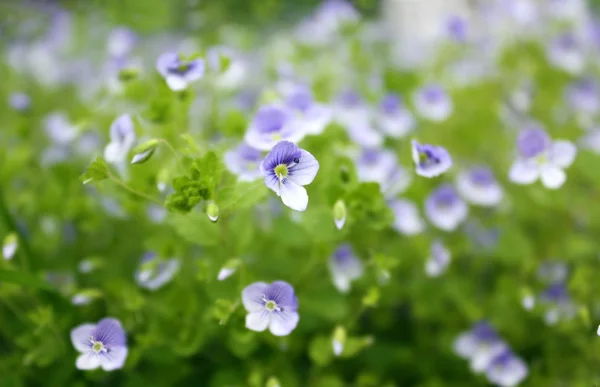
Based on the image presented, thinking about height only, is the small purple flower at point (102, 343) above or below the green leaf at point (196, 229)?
below

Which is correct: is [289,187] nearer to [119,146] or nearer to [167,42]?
[119,146]

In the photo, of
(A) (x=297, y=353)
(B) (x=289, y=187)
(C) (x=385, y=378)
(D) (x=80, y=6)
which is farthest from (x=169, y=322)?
(D) (x=80, y=6)

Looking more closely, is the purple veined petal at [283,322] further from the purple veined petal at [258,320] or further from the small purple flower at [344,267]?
the small purple flower at [344,267]

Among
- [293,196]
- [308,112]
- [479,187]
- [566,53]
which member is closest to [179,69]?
[308,112]

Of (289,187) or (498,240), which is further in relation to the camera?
(498,240)

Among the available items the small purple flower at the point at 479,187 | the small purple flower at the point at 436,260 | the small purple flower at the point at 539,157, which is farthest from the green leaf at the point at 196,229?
the small purple flower at the point at 479,187

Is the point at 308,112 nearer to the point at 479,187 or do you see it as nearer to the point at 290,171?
the point at 290,171

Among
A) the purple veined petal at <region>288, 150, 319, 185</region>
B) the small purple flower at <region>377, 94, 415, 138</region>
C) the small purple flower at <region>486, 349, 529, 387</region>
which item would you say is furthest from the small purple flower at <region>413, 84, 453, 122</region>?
the purple veined petal at <region>288, 150, 319, 185</region>
